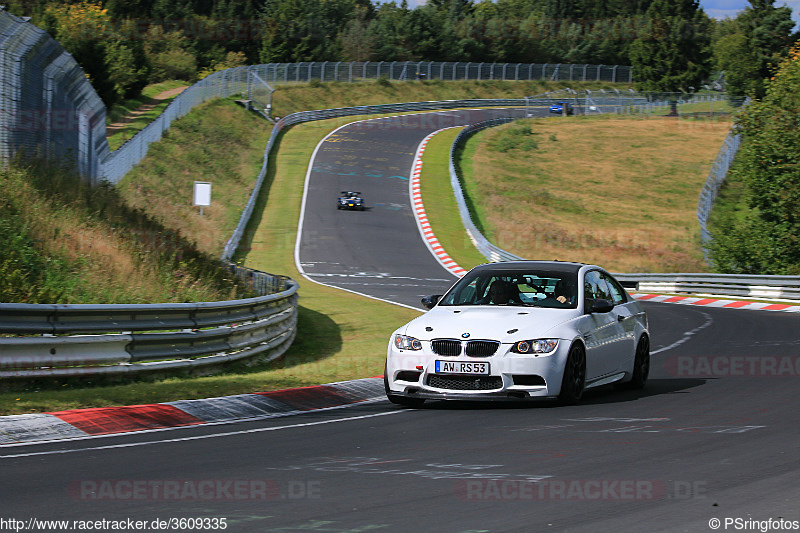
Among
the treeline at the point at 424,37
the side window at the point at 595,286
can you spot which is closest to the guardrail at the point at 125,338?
the side window at the point at 595,286

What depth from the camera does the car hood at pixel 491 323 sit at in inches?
383

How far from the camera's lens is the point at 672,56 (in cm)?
10656

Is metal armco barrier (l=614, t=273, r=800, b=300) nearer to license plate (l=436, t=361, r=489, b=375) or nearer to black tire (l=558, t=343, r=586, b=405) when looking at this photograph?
black tire (l=558, t=343, r=586, b=405)

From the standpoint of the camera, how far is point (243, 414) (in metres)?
9.79

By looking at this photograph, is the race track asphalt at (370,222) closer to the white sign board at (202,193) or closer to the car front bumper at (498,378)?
the white sign board at (202,193)

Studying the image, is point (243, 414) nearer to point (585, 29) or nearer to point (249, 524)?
point (249, 524)

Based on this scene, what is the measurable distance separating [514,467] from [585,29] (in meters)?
137

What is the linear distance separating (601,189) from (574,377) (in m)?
53.1

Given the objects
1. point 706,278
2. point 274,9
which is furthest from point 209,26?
point 706,278

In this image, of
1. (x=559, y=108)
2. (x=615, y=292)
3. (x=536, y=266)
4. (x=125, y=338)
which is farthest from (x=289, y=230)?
(x=559, y=108)

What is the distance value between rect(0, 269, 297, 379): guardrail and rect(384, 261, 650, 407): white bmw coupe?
335 cm

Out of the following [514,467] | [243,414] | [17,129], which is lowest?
[243,414]

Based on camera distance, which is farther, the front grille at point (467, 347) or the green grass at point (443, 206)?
the green grass at point (443, 206)

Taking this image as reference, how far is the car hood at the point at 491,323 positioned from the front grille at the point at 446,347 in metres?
0.05
